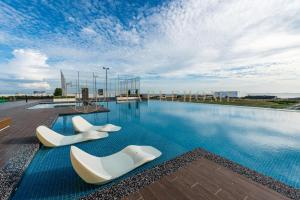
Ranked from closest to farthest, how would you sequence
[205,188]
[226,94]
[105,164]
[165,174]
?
1. [205,188]
2. [165,174]
3. [105,164]
4. [226,94]

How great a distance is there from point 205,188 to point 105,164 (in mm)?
1856

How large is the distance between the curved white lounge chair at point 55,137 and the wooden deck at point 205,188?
3.06 metres

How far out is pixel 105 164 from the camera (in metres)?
2.66

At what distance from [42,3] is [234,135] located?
28.9 ft

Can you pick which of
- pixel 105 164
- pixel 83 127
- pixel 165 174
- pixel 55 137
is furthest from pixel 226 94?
pixel 55 137

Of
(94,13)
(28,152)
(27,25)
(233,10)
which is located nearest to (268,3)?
(233,10)

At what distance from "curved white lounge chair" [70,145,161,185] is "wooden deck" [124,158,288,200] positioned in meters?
0.70

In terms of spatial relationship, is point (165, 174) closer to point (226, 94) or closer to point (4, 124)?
point (4, 124)

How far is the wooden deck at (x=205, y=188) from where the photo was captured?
5.35 feet

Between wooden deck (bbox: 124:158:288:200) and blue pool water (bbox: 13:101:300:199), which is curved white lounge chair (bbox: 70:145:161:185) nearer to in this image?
blue pool water (bbox: 13:101:300:199)

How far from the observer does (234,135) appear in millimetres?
5004

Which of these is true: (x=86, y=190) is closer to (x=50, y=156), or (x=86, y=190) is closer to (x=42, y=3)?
(x=50, y=156)

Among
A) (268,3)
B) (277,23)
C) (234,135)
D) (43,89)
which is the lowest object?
(234,135)

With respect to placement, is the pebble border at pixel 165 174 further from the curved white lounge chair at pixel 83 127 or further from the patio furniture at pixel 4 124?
the patio furniture at pixel 4 124
